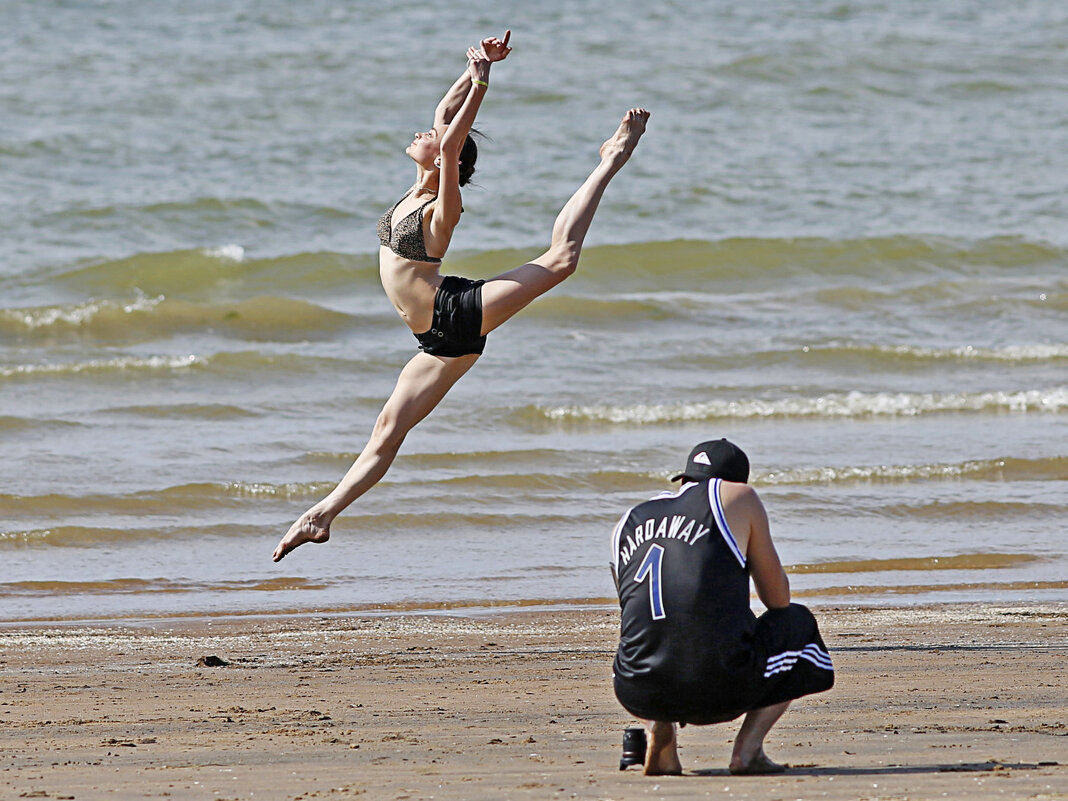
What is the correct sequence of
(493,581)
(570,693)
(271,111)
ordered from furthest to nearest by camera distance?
(271,111)
(493,581)
(570,693)

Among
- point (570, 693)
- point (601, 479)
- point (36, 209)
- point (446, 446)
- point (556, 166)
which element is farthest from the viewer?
point (556, 166)

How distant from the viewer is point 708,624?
160 inches

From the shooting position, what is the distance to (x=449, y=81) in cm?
2505

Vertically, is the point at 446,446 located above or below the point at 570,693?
below

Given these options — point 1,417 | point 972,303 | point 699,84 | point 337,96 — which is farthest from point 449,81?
point 1,417

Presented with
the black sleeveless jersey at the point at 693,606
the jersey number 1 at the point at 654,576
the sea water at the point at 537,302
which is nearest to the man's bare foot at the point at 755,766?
the black sleeveless jersey at the point at 693,606

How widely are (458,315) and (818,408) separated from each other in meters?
7.15

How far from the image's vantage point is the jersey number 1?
409cm

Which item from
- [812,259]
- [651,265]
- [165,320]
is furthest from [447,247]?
[812,259]

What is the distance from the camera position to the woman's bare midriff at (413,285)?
19.5ft

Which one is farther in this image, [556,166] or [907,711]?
[556,166]

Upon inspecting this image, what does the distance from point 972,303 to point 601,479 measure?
821cm

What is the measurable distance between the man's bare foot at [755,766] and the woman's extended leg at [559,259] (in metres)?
2.23

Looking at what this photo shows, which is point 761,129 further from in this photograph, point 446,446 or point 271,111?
point 446,446
